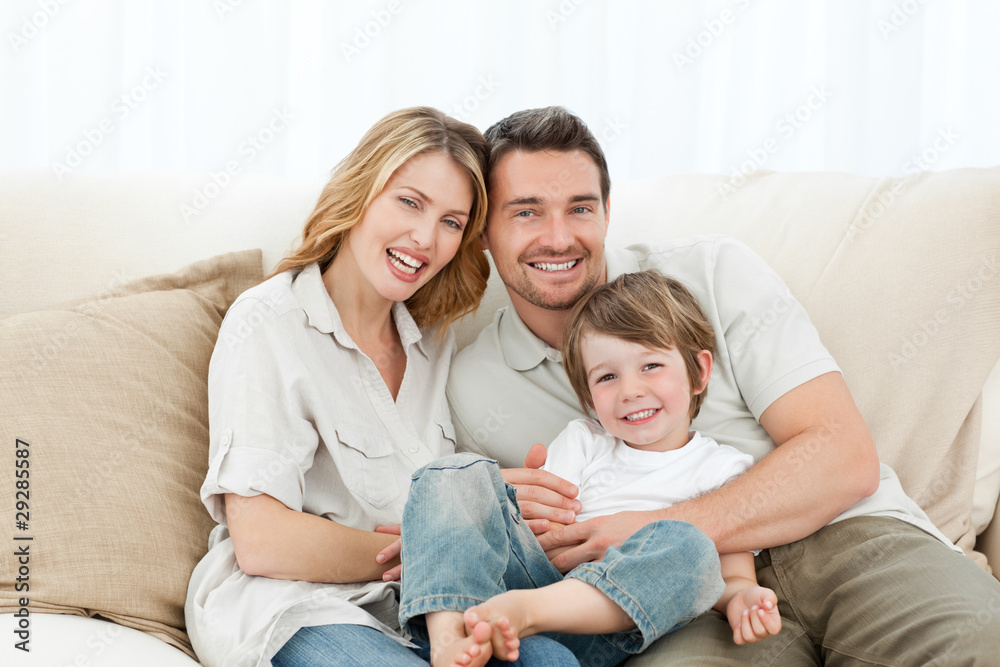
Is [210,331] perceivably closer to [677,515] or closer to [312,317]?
[312,317]

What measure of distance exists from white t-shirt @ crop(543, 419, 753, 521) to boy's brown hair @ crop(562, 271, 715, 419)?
0.09 metres

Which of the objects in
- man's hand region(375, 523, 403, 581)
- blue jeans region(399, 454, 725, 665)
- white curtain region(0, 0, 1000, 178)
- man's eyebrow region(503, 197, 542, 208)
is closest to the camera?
blue jeans region(399, 454, 725, 665)

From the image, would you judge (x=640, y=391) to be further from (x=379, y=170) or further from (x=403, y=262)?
(x=379, y=170)

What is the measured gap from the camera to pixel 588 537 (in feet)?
4.11

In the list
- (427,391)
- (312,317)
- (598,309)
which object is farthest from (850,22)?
(312,317)

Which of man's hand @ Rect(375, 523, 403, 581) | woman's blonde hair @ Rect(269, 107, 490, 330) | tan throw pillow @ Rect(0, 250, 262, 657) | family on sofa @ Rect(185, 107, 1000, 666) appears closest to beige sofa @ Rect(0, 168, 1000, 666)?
tan throw pillow @ Rect(0, 250, 262, 657)

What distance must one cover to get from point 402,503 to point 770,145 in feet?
5.31

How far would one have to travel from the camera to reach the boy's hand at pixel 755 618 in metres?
1.05

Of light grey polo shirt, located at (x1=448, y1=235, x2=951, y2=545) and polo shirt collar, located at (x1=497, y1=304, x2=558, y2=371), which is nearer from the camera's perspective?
light grey polo shirt, located at (x1=448, y1=235, x2=951, y2=545)

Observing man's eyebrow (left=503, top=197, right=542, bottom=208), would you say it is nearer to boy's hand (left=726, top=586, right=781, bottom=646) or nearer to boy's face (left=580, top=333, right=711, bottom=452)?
boy's face (left=580, top=333, right=711, bottom=452)

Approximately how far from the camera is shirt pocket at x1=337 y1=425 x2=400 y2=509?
1.31 meters

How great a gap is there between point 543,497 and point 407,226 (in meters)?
0.56

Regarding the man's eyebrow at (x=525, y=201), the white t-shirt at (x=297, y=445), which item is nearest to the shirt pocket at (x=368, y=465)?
the white t-shirt at (x=297, y=445)

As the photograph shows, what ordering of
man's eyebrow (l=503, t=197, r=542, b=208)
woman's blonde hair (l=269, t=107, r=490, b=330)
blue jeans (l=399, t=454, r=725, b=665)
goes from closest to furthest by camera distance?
blue jeans (l=399, t=454, r=725, b=665)
woman's blonde hair (l=269, t=107, r=490, b=330)
man's eyebrow (l=503, t=197, r=542, b=208)
